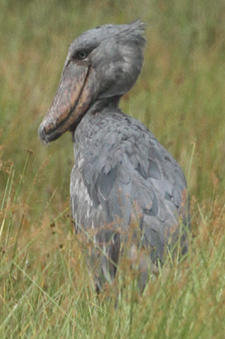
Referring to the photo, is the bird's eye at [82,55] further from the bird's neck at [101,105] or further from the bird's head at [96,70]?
the bird's neck at [101,105]

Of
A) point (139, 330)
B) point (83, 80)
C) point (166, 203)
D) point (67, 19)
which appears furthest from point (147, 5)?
point (139, 330)

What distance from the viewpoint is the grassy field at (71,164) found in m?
2.50

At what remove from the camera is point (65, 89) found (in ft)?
14.1

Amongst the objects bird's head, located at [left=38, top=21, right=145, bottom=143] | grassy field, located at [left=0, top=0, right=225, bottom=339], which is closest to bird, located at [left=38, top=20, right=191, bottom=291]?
bird's head, located at [left=38, top=21, right=145, bottom=143]

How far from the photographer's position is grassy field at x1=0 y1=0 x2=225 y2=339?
2.50 m

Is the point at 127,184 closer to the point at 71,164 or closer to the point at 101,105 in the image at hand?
the point at 101,105

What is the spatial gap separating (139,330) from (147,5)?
5.35 m

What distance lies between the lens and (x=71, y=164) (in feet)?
16.5

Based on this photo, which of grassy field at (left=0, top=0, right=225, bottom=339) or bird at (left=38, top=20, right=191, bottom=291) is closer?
grassy field at (left=0, top=0, right=225, bottom=339)

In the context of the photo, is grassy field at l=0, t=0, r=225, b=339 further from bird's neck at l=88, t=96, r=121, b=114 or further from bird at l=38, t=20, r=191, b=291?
bird's neck at l=88, t=96, r=121, b=114

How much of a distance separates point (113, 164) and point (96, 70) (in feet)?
2.95

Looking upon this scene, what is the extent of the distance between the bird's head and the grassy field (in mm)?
412

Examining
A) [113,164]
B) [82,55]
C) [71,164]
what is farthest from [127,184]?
[71,164]

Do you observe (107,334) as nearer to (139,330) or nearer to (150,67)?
(139,330)
